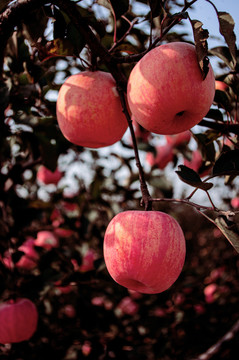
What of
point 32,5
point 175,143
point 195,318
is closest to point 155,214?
point 32,5

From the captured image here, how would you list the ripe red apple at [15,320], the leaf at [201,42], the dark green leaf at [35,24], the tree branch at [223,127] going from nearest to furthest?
the leaf at [201,42] → the dark green leaf at [35,24] → the tree branch at [223,127] → the ripe red apple at [15,320]

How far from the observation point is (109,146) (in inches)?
47.6

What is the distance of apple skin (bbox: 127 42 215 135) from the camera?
71 centimetres

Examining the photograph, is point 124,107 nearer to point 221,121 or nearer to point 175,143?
point 221,121

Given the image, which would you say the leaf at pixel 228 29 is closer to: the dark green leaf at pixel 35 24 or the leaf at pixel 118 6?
the leaf at pixel 118 6

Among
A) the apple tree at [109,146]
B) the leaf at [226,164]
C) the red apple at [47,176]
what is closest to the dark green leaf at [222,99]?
the apple tree at [109,146]

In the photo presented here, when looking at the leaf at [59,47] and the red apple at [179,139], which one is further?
the red apple at [179,139]

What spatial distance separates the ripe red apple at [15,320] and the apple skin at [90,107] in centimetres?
84

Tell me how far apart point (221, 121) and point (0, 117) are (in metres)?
0.73

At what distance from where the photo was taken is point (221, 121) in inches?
42.8

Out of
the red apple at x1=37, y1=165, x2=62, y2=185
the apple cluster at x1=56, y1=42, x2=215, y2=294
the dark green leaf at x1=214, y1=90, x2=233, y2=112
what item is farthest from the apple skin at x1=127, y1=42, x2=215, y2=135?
the red apple at x1=37, y1=165, x2=62, y2=185

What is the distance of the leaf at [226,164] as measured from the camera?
0.82m

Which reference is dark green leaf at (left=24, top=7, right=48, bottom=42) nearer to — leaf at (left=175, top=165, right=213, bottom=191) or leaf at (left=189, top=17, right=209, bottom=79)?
leaf at (left=189, top=17, right=209, bottom=79)

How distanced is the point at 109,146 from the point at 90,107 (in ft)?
1.15
